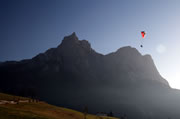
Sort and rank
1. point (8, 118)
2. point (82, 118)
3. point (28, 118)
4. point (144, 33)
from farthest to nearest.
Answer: point (82, 118) < point (144, 33) < point (28, 118) < point (8, 118)

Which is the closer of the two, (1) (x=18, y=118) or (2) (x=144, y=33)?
(1) (x=18, y=118)

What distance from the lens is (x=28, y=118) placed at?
41.2 metres

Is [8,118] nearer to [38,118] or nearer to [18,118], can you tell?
[18,118]

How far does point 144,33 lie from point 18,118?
4528 centimetres

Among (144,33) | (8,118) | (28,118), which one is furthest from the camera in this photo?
(144,33)

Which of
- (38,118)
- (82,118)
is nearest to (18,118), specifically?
(38,118)

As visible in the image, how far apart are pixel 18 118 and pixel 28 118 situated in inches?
91.7

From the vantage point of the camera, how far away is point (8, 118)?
37812 mm

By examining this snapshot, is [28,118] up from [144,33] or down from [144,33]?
down

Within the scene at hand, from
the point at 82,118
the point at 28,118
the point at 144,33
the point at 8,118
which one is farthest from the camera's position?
the point at 82,118

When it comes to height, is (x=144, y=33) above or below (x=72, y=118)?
above

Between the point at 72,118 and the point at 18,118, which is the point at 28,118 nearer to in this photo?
the point at 18,118

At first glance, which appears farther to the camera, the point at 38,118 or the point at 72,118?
the point at 72,118

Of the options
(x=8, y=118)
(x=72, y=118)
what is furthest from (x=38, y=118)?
(x=72, y=118)
